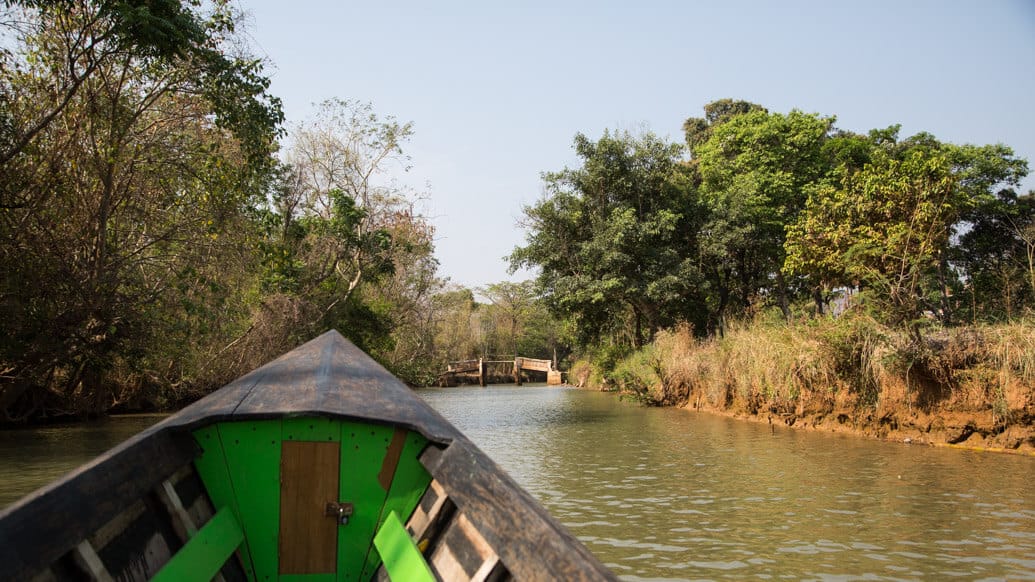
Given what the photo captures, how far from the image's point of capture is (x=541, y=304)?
84.1 feet

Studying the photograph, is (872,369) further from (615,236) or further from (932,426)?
(615,236)

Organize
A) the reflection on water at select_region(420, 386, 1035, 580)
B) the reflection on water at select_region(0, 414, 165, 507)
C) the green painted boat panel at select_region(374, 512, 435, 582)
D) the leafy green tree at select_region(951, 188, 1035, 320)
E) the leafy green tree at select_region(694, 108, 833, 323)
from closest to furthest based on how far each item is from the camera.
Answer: the green painted boat panel at select_region(374, 512, 435, 582) < the reflection on water at select_region(420, 386, 1035, 580) < the reflection on water at select_region(0, 414, 165, 507) < the leafy green tree at select_region(951, 188, 1035, 320) < the leafy green tree at select_region(694, 108, 833, 323)

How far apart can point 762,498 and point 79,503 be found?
6.83 m

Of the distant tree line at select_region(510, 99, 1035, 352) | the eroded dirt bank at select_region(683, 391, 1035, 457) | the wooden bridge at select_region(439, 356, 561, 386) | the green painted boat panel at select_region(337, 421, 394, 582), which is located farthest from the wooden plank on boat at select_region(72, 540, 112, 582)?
the wooden bridge at select_region(439, 356, 561, 386)

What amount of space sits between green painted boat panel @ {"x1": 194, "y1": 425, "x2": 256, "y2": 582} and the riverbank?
10.5 m

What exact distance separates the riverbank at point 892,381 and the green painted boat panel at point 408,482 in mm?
9842

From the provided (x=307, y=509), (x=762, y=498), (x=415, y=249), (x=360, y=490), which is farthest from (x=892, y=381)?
(x=415, y=249)

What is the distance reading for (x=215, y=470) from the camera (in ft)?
10.1

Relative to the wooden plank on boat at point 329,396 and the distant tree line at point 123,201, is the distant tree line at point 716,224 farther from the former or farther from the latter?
the wooden plank on boat at point 329,396

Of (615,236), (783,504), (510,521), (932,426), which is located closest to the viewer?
(510,521)

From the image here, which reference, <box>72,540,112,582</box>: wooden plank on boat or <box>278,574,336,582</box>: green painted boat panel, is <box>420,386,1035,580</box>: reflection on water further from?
<box>72,540,112,582</box>: wooden plank on boat

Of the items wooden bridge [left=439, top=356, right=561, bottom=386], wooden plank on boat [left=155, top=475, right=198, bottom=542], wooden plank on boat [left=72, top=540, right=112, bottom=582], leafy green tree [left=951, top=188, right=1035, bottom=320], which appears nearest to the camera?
wooden plank on boat [left=72, top=540, right=112, bottom=582]

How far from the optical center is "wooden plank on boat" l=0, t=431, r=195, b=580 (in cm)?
187

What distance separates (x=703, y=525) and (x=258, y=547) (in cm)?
451
